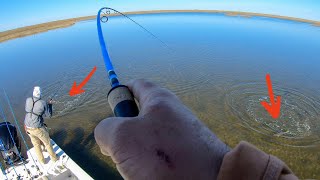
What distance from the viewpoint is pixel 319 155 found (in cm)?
945

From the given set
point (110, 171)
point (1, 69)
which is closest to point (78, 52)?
point (1, 69)

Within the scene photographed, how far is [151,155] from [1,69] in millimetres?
24711

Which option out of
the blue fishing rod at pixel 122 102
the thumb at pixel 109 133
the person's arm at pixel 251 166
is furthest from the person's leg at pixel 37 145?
the person's arm at pixel 251 166

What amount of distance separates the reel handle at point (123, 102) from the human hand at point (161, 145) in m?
0.18

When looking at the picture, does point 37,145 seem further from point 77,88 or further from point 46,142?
point 77,88

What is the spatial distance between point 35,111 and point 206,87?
1081 cm

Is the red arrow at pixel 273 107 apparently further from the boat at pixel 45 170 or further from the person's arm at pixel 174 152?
the person's arm at pixel 174 152

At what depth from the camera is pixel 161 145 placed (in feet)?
3.50

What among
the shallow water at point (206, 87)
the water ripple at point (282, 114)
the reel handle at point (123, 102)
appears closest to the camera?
the reel handle at point (123, 102)

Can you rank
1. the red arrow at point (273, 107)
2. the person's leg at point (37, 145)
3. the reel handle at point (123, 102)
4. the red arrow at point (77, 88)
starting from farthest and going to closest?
1. the red arrow at point (77, 88)
2. the red arrow at point (273, 107)
3. the person's leg at point (37, 145)
4. the reel handle at point (123, 102)

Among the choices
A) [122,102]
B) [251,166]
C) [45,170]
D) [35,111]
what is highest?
[122,102]

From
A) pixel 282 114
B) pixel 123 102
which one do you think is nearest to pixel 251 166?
pixel 123 102

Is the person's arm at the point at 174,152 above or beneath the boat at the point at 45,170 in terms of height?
above

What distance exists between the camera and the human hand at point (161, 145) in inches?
40.3
